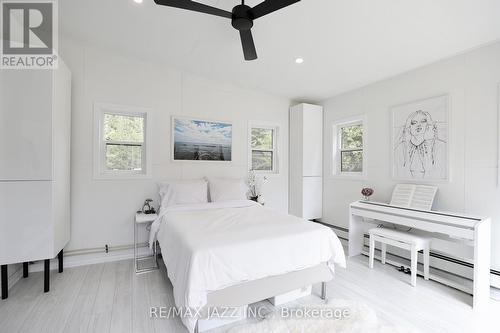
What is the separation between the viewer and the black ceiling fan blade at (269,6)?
1.77 m

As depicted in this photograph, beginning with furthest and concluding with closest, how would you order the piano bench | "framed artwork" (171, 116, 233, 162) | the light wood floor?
"framed artwork" (171, 116, 233, 162) < the piano bench < the light wood floor

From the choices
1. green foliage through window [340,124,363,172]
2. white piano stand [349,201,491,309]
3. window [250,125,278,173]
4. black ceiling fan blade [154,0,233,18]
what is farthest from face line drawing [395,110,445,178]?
black ceiling fan blade [154,0,233,18]

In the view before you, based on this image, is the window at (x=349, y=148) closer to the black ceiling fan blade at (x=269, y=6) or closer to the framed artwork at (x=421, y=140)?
the framed artwork at (x=421, y=140)

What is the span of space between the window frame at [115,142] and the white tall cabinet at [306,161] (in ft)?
8.57

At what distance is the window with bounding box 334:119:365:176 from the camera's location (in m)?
4.02

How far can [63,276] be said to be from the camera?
2.78m

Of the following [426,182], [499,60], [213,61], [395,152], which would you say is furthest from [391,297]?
→ [213,61]

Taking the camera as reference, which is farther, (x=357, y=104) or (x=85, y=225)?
(x=357, y=104)

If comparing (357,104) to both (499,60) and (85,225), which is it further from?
(85,225)

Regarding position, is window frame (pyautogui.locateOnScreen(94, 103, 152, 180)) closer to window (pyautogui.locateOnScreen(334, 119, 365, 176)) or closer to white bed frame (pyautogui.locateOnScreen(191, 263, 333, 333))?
white bed frame (pyautogui.locateOnScreen(191, 263, 333, 333))

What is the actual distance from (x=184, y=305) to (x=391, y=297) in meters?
2.06

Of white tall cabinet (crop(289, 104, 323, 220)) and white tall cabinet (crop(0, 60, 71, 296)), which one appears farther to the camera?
white tall cabinet (crop(289, 104, 323, 220))

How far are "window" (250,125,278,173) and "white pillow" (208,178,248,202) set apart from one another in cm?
75

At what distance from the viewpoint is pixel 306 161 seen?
14.5 ft
